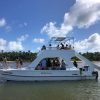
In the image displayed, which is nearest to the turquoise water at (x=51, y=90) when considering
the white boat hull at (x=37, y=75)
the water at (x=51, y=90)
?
the water at (x=51, y=90)

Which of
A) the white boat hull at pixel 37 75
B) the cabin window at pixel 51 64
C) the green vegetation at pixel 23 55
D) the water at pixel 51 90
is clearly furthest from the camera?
the green vegetation at pixel 23 55

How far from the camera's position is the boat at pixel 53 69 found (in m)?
30.1

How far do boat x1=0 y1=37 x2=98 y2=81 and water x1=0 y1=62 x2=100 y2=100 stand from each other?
1005 mm

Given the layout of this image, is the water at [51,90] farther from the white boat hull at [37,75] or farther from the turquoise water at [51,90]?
the white boat hull at [37,75]

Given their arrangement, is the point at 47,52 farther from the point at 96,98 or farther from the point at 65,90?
the point at 96,98

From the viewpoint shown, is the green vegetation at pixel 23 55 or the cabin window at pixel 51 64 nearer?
the cabin window at pixel 51 64

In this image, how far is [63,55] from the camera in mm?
31281

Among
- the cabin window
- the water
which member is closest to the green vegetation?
the cabin window

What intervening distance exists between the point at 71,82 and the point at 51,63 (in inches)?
111

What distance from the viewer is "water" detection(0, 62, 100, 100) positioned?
72.0 feet

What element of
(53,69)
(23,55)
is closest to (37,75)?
(53,69)

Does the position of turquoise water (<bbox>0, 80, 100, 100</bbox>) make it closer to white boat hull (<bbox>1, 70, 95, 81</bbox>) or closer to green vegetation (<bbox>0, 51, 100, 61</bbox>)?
white boat hull (<bbox>1, 70, 95, 81</bbox>)

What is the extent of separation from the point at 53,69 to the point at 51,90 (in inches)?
222

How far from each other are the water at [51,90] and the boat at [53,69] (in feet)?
3.30
